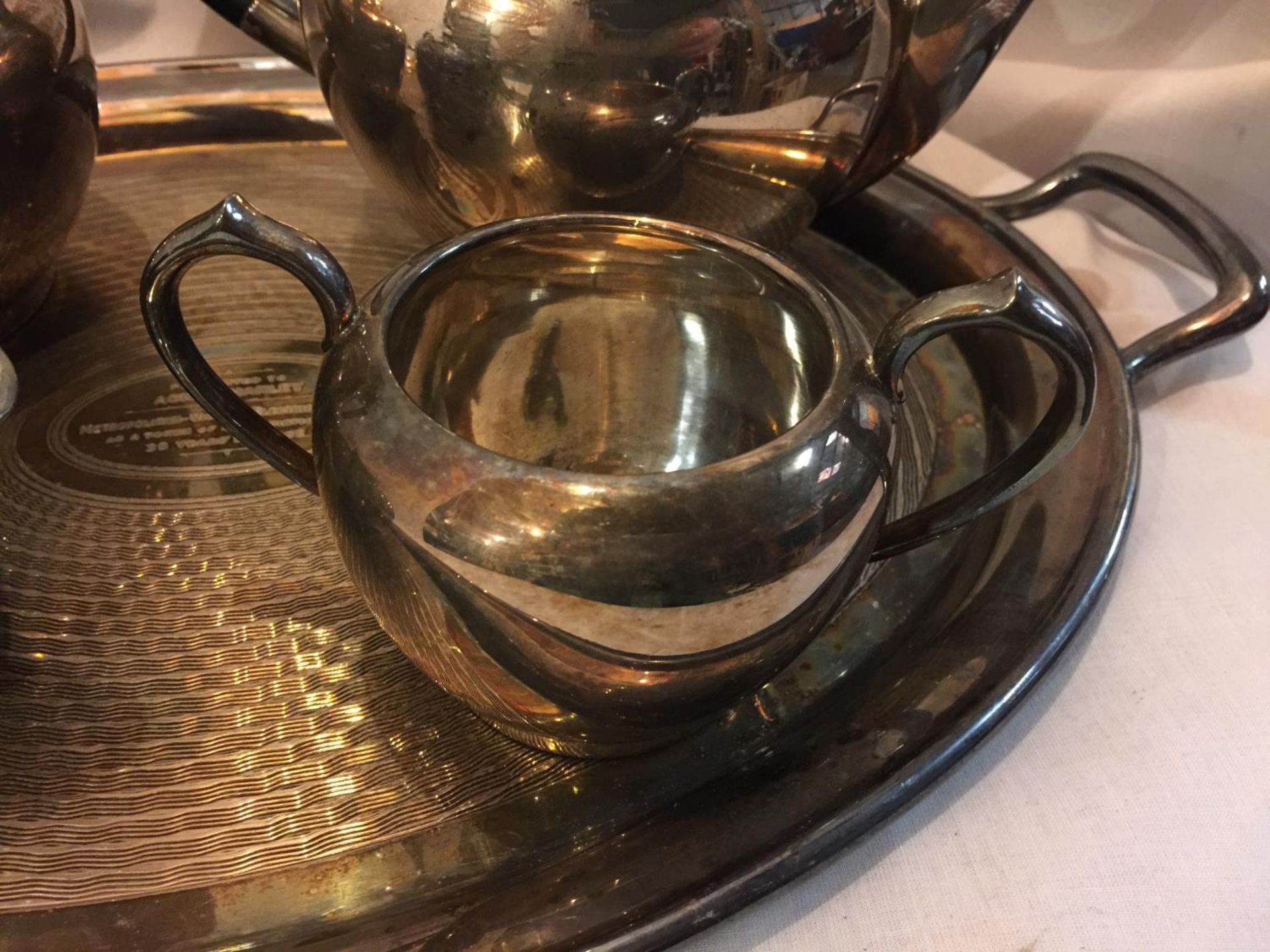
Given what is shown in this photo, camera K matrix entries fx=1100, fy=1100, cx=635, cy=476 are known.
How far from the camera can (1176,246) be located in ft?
2.23

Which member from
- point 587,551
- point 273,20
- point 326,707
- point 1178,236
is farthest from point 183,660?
point 1178,236

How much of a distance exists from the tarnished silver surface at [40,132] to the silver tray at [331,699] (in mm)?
48

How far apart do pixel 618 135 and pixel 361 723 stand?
0.65 ft

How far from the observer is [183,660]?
1.05ft

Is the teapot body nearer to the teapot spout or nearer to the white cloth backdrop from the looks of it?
the white cloth backdrop

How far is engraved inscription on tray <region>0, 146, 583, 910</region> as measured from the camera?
28 cm

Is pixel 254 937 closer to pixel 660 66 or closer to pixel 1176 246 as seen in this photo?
pixel 660 66

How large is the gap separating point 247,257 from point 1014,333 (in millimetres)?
193

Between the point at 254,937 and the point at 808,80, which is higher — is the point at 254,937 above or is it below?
below

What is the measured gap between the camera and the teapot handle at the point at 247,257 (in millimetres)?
263

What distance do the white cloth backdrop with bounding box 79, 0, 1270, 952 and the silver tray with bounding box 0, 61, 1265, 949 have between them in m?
0.03

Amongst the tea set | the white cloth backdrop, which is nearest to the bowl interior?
the tea set

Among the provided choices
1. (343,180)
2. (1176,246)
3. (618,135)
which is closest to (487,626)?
(618,135)

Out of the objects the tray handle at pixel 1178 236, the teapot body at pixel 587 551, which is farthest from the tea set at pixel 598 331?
the tray handle at pixel 1178 236
